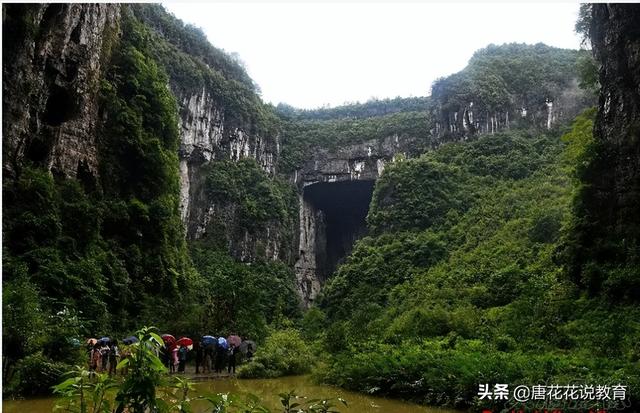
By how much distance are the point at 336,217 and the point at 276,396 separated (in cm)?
4291

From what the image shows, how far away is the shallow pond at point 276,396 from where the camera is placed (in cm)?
637

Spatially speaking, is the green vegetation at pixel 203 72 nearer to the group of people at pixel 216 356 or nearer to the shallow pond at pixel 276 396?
the group of people at pixel 216 356

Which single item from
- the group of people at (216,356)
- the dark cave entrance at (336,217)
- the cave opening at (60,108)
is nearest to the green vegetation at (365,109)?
the dark cave entrance at (336,217)

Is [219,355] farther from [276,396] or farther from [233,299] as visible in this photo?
[276,396]

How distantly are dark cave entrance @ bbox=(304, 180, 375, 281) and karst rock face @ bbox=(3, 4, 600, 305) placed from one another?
0.32ft

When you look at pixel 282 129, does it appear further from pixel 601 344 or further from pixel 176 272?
pixel 601 344

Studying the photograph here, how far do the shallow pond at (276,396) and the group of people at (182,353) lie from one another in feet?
3.99

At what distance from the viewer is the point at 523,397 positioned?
16.8 ft

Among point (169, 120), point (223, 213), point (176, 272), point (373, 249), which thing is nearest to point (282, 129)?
point (223, 213)

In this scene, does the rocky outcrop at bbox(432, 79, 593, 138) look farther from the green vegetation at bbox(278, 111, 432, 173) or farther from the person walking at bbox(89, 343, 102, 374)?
the person walking at bbox(89, 343, 102, 374)

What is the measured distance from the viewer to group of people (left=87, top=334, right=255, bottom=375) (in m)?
9.74

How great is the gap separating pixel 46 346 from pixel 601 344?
28.2 feet

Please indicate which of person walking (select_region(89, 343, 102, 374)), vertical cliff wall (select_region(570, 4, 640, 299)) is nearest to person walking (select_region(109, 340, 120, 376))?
person walking (select_region(89, 343, 102, 374))

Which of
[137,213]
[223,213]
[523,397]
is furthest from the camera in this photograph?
[223,213]
